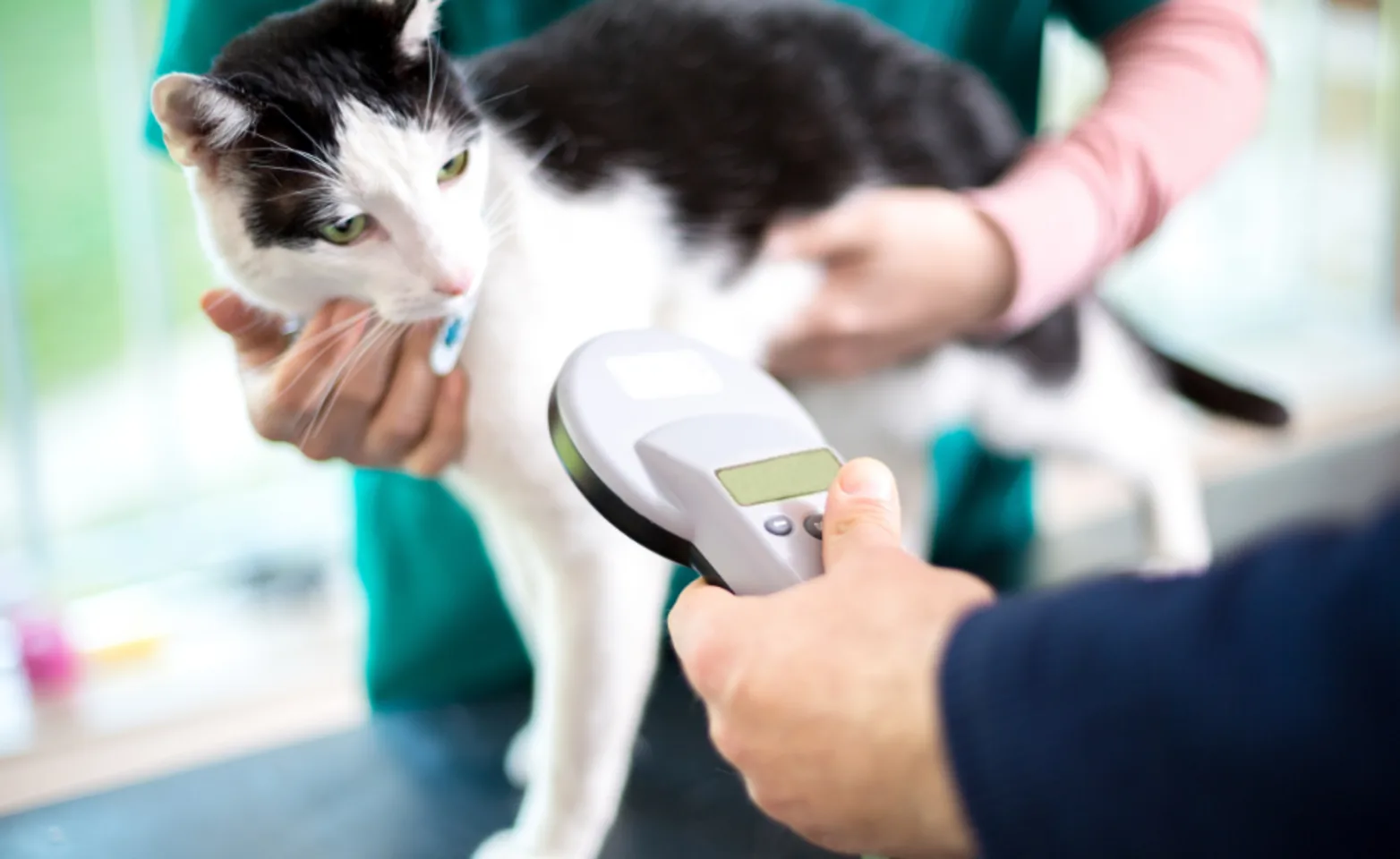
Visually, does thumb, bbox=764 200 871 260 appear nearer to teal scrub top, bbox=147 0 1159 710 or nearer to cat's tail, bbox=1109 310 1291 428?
teal scrub top, bbox=147 0 1159 710

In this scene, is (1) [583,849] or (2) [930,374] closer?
(1) [583,849]

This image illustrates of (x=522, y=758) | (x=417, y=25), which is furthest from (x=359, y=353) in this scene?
(x=522, y=758)

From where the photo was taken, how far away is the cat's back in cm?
54

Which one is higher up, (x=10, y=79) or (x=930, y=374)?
(x=10, y=79)

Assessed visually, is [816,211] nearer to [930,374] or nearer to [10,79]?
[930,374]

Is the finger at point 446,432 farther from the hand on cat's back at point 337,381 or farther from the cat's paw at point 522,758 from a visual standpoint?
the cat's paw at point 522,758

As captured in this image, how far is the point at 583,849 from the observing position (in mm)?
525

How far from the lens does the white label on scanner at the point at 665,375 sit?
0.39 metres

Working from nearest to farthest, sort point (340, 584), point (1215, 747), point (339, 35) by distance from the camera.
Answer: point (1215, 747)
point (339, 35)
point (340, 584)

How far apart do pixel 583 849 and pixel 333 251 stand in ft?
0.95

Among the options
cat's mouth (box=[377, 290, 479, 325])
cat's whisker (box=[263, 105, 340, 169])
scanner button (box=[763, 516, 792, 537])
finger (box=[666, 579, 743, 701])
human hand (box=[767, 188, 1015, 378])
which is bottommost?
human hand (box=[767, 188, 1015, 378])

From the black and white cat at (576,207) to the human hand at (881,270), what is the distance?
12 mm

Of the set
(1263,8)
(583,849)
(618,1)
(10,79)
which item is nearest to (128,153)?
(10,79)

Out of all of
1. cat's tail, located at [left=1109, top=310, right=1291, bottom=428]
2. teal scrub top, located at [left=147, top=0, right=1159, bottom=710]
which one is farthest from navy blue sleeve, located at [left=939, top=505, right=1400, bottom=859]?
cat's tail, located at [left=1109, top=310, right=1291, bottom=428]
